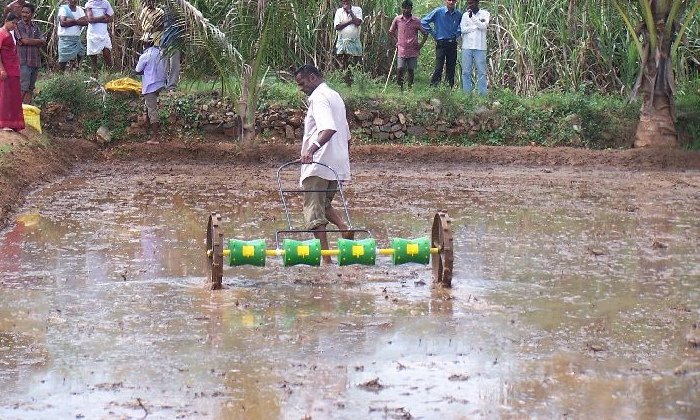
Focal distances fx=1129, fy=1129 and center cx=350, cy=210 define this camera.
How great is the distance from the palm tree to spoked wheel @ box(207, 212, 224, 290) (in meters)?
11.0

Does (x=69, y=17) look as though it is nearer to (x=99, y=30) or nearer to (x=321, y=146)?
(x=99, y=30)

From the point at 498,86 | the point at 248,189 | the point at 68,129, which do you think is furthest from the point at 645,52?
the point at 68,129

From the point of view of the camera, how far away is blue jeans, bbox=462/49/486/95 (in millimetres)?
19312

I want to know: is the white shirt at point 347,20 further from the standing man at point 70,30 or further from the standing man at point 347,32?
the standing man at point 70,30

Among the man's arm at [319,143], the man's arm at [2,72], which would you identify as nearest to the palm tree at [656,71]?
the man's arm at [2,72]

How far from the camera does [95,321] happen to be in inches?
320

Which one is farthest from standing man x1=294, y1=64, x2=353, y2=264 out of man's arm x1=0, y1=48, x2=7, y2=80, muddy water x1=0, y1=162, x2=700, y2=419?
man's arm x1=0, y1=48, x2=7, y2=80

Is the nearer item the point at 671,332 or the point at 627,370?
the point at 627,370

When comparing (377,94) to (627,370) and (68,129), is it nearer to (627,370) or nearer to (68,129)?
(68,129)

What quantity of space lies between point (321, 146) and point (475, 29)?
32.7 ft

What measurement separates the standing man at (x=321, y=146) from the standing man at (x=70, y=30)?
9.91 meters

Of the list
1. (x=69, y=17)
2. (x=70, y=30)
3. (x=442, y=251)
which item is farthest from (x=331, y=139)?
(x=70, y=30)

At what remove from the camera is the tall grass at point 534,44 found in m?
20.4

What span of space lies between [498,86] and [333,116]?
11.4 m
